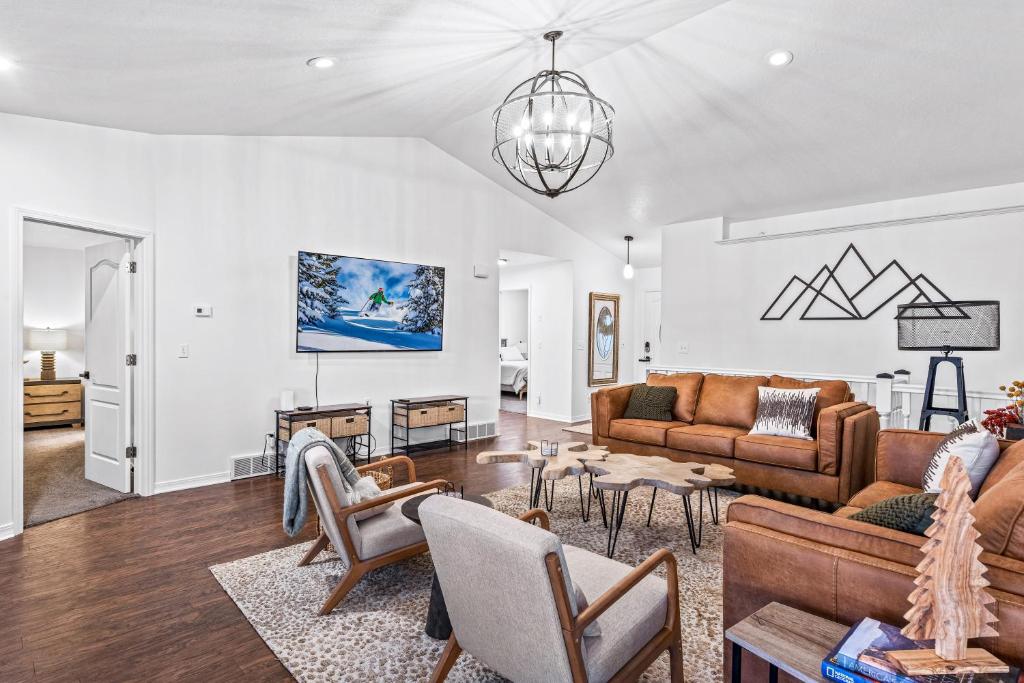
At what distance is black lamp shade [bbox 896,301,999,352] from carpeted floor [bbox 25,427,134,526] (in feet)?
22.1

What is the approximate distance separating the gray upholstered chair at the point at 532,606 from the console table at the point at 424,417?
3744 mm

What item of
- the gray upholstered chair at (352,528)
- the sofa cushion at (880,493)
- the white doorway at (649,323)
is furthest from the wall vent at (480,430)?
the sofa cushion at (880,493)

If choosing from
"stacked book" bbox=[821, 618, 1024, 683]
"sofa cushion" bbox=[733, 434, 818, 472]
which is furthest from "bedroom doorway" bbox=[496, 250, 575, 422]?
"stacked book" bbox=[821, 618, 1024, 683]

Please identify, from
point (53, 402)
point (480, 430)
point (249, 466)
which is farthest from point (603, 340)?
point (53, 402)

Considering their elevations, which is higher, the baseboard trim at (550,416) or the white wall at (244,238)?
the white wall at (244,238)

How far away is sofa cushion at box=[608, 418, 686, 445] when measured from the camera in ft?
15.4

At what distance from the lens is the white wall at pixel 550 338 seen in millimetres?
7711

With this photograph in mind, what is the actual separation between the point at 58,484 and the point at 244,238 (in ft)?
8.06

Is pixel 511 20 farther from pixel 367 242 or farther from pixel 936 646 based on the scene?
pixel 936 646

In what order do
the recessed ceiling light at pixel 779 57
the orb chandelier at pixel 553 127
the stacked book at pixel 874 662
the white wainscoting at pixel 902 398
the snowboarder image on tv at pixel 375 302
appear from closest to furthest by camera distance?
the stacked book at pixel 874 662
the orb chandelier at pixel 553 127
the recessed ceiling light at pixel 779 57
the white wainscoting at pixel 902 398
the snowboarder image on tv at pixel 375 302

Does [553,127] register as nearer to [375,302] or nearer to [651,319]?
[375,302]

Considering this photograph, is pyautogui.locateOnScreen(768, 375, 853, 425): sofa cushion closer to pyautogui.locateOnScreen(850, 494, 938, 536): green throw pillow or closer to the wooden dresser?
pyautogui.locateOnScreen(850, 494, 938, 536): green throw pillow

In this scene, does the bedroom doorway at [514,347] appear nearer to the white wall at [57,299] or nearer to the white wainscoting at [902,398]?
the white wainscoting at [902,398]

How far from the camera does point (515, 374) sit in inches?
396
